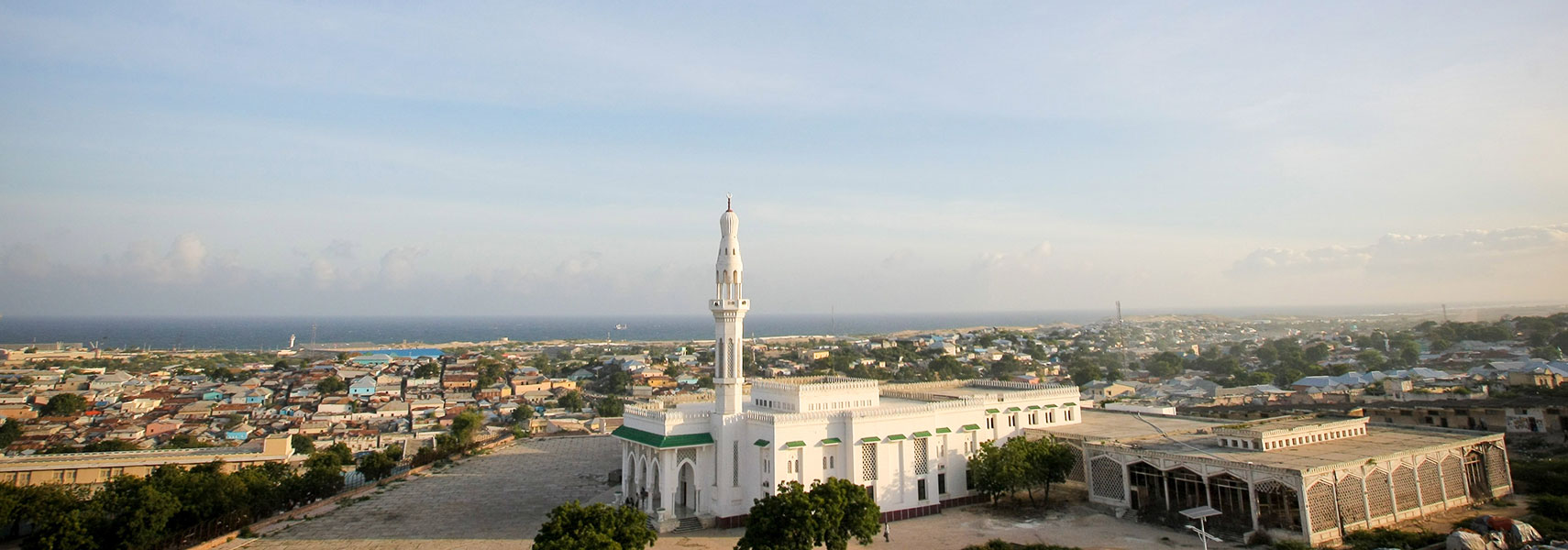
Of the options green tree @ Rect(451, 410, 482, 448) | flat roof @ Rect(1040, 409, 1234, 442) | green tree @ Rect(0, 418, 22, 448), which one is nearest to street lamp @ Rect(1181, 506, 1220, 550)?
flat roof @ Rect(1040, 409, 1234, 442)

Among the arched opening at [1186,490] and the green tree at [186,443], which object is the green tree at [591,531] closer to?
the arched opening at [1186,490]

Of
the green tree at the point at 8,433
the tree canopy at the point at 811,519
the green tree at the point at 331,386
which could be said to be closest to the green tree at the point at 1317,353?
the tree canopy at the point at 811,519

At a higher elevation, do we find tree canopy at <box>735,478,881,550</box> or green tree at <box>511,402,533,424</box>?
tree canopy at <box>735,478,881,550</box>

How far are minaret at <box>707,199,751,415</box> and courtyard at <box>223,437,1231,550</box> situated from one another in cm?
429

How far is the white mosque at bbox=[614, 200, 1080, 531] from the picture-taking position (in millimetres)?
24328

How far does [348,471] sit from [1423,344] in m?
97.6

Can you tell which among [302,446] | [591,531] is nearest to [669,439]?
[591,531]

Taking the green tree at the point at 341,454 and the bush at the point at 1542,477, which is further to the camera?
the green tree at the point at 341,454

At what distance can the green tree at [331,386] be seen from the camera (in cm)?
Answer: 6631

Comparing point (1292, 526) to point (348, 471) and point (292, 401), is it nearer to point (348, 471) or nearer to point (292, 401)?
point (348, 471)

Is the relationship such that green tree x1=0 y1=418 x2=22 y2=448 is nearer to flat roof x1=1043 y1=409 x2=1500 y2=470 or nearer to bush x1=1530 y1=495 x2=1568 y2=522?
flat roof x1=1043 y1=409 x2=1500 y2=470

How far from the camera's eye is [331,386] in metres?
66.9

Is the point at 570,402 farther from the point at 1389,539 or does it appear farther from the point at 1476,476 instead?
the point at 1476,476

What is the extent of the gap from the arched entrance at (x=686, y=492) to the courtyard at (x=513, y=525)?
1.43 meters
